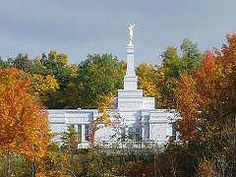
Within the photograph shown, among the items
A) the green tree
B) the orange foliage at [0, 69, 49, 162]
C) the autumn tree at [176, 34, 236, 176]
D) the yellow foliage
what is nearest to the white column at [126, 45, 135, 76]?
the green tree

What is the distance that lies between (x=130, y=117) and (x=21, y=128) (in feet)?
53.0

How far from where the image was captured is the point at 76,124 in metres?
44.6

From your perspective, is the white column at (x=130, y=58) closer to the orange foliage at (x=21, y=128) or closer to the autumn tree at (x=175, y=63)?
the autumn tree at (x=175, y=63)

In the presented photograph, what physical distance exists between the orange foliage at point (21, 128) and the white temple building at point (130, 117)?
36.9 ft

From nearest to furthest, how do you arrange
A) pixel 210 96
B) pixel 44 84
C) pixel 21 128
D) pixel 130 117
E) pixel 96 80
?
pixel 210 96 < pixel 21 128 < pixel 130 117 < pixel 96 80 < pixel 44 84

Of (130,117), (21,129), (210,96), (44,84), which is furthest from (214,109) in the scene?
(44,84)

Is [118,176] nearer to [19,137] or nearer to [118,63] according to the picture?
[19,137]

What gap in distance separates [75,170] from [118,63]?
2926 cm

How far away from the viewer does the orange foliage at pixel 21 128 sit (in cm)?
2931

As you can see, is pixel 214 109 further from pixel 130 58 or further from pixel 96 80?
pixel 96 80

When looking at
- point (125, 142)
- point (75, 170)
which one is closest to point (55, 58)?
point (125, 142)

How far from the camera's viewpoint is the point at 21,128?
29656 millimetres

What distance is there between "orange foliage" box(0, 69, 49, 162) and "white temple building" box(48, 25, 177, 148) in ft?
36.9

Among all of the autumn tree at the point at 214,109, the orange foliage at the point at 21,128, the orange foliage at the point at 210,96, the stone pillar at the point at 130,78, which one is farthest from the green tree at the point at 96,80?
the orange foliage at the point at 21,128
